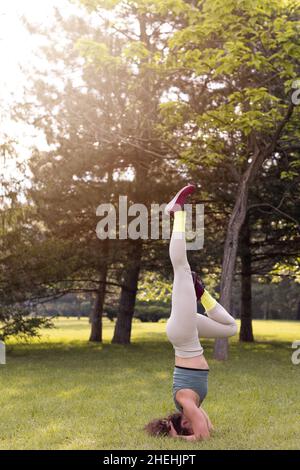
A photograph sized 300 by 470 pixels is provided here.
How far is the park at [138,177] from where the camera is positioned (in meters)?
11.2

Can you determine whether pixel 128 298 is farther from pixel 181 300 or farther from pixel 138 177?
pixel 181 300

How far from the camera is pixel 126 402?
28.2 ft

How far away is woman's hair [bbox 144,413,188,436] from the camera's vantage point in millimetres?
6258

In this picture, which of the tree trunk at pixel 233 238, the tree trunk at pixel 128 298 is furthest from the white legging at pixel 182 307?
the tree trunk at pixel 128 298

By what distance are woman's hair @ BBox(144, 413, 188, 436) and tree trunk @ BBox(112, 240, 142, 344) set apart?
38.3ft

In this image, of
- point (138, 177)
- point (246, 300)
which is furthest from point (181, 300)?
point (246, 300)

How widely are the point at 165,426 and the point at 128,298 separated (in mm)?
13498

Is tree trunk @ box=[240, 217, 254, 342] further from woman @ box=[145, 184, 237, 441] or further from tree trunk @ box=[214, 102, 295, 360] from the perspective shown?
woman @ box=[145, 184, 237, 441]

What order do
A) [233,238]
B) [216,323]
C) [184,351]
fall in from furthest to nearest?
1. [233,238]
2. [216,323]
3. [184,351]

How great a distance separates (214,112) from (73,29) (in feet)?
20.5

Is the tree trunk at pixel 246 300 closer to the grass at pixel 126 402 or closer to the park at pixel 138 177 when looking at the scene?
the park at pixel 138 177

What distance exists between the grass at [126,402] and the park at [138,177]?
0.24 feet

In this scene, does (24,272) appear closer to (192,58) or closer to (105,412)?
(192,58)

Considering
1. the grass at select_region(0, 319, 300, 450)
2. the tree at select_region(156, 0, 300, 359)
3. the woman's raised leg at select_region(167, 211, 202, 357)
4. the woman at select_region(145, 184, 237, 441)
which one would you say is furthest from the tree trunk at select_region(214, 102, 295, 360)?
the woman's raised leg at select_region(167, 211, 202, 357)
